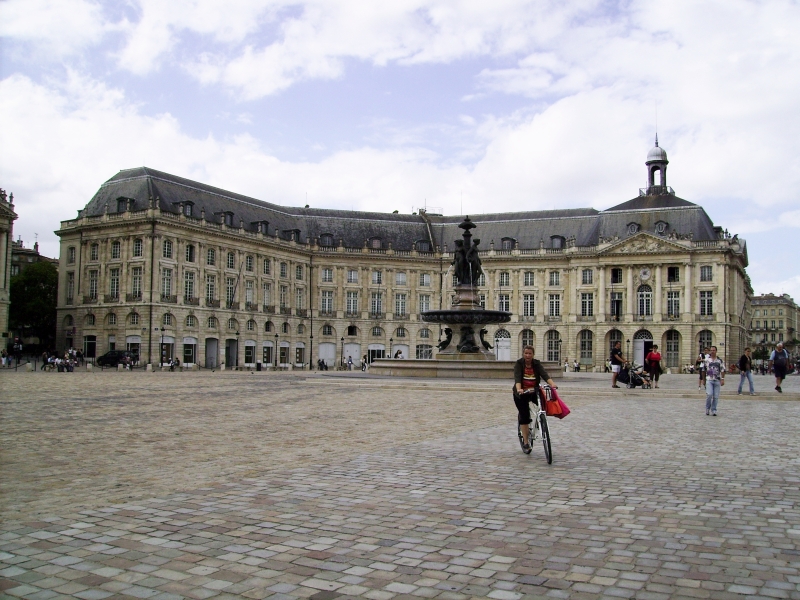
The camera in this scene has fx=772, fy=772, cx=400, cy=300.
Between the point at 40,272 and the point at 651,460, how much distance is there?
268ft

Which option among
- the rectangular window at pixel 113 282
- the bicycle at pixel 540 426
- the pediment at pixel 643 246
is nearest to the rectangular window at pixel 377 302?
the pediment at pixel 643 246

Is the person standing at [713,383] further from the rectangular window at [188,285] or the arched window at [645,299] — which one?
the arched window at [645,299]

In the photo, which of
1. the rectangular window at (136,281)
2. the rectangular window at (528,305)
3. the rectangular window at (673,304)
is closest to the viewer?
the rectangular window at (136,281)

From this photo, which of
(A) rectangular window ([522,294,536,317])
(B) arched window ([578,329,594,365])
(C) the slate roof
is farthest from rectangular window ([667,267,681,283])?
(A) rectangular window ([522,294,536,317])

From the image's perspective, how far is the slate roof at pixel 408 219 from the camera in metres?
66.4

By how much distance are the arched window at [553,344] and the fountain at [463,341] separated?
41.7 metres

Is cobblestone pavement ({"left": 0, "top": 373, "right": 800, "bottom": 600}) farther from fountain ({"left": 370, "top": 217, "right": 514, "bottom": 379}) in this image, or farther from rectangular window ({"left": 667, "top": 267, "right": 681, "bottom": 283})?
rectangular window ({"left": 667, "top": 267, "right": 681, "bottom": 283})

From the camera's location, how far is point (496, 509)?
24.2 ft

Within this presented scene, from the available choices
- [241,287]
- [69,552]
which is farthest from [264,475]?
[241,287]

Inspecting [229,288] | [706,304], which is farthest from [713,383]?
[706,304]

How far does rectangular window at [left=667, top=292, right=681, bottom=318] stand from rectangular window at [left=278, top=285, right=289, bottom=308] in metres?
37.1

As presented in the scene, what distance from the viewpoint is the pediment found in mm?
73812

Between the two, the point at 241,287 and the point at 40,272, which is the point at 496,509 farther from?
the point at 40,272

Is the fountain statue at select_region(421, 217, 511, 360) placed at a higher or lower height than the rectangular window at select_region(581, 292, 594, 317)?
lower
